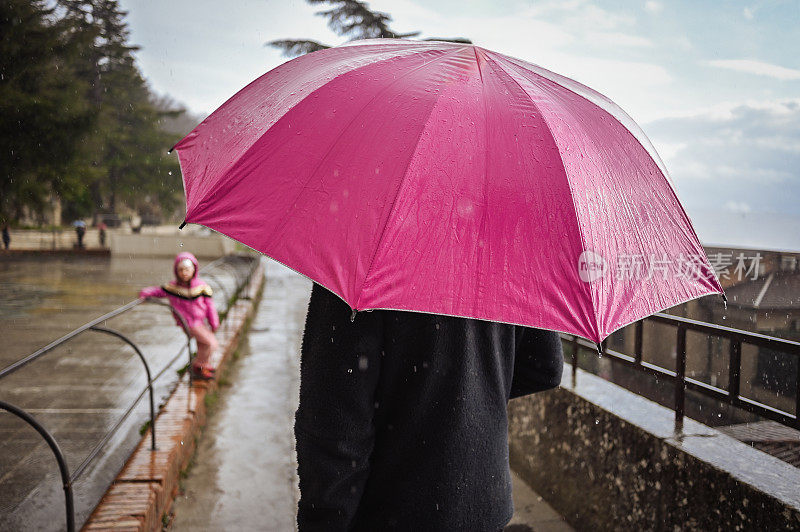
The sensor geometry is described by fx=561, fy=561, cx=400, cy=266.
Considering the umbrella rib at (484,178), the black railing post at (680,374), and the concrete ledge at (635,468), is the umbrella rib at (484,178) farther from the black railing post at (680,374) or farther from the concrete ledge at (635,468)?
the black railing post at (680,374)

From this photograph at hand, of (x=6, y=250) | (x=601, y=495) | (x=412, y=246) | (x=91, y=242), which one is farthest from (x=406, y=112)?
(x=91, y=242)

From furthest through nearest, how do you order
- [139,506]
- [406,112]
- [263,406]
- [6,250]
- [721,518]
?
[6,250], [263,406], [139,506], [721,518], [406,112]

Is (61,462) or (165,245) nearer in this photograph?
(61,462)

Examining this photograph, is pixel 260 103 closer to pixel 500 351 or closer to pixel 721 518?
pixel 500 351

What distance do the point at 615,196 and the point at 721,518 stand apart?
1678 mm

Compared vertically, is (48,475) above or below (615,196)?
below

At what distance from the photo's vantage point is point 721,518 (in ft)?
7.58

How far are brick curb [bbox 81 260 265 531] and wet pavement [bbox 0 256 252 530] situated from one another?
46 centimetres

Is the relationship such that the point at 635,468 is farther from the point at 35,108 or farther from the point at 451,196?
the point at 35,108

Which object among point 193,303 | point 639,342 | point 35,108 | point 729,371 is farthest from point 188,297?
point 729,371

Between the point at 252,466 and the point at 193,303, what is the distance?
2093 millimetres

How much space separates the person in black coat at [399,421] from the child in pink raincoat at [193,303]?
4695 mm

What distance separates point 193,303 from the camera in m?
5.72

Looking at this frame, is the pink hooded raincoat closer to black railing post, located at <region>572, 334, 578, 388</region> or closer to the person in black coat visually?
black railing post, located at <region>572, 334, 578, 388</region>
